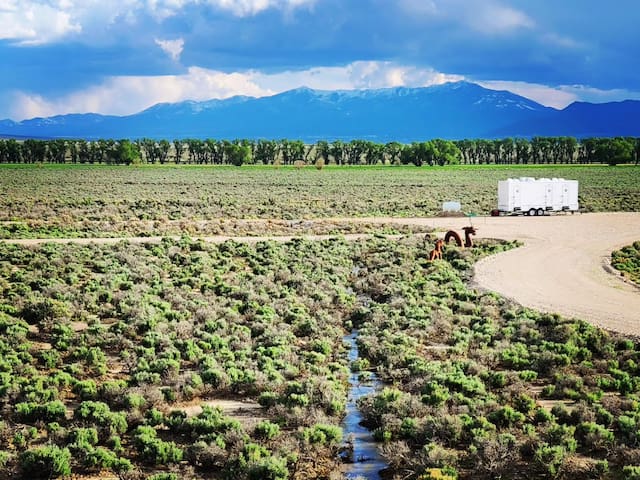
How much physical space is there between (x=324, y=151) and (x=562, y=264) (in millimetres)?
150446

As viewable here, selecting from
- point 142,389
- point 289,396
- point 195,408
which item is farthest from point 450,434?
point 142,389

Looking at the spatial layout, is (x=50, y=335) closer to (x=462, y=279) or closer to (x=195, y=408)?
(x=195, y=408)

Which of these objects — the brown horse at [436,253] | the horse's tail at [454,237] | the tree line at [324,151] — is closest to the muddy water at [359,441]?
the brown horse at [436,253]

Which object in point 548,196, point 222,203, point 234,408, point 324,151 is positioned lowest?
point 234,408

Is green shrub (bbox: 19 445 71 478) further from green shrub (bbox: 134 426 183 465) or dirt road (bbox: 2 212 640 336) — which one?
dirt road (bbox: 2 212 640 336)

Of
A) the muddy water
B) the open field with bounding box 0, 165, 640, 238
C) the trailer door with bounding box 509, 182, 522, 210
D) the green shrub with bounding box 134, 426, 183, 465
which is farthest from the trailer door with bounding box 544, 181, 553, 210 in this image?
the green shrub with bounding box 134, 426, 183, 465

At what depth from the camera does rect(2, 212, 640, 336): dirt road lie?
72.6ft

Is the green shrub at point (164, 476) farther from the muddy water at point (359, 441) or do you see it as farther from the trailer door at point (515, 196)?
the trailer door at point (515, 196)

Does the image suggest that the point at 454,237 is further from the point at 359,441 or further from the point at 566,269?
the point at 359,441

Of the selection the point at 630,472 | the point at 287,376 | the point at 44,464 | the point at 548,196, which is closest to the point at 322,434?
the point at 287,376

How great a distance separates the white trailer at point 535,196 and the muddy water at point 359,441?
34739 millimetres

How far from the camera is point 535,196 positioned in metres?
49.8

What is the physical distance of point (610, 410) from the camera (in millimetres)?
14148

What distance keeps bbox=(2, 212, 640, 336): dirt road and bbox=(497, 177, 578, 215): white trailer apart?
1454mm
